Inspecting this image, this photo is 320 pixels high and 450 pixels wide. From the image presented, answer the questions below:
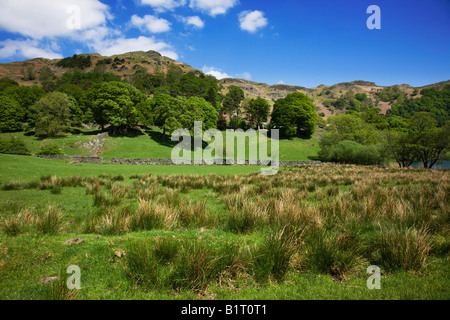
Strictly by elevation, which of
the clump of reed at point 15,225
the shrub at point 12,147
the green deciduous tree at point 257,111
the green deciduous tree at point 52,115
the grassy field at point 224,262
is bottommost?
the grassy field at point 224,262

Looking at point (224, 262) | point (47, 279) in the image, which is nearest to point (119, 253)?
point (47, 279)

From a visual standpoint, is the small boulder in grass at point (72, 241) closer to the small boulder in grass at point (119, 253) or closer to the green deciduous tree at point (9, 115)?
the small boulder in grass at point (119, 253)

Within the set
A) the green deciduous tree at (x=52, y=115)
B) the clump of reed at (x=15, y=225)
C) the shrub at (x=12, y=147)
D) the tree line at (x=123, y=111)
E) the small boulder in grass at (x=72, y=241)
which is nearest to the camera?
the small boulder in grass at (x=72, y=241)

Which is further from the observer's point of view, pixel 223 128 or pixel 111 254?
pixel 223 128

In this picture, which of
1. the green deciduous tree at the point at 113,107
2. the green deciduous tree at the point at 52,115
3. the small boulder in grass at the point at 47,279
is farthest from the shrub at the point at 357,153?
the green deciduous tree at the point at 52,115

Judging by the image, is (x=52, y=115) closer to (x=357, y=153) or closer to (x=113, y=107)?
(x=113, y=107)

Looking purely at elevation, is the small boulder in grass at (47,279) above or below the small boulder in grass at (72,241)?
below

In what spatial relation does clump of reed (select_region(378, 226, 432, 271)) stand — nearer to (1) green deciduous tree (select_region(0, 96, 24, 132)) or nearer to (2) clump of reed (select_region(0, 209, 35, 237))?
(2) clump of reed (select_region(0, 209, 35, 237))

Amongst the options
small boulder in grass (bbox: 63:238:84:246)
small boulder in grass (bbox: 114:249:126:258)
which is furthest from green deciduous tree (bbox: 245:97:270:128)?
small boulder in grass (bbox: 114:249:126:258)
